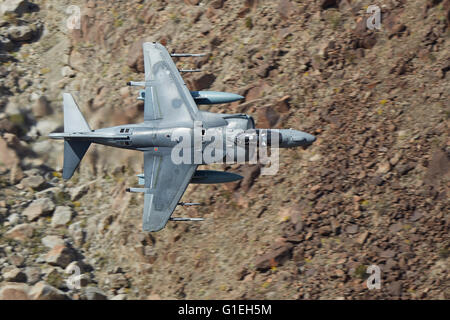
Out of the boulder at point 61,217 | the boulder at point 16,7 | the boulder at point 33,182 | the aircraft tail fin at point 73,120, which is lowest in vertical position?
the boulder at point 61,217

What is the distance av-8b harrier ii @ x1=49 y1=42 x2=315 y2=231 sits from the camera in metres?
25.9

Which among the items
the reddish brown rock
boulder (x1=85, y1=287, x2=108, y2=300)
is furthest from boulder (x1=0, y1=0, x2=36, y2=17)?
the reddish brown rock

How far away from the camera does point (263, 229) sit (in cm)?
2731

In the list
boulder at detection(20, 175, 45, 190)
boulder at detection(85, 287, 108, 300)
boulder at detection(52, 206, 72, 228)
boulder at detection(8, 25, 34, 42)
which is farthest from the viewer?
boulder at detection(8, 25, 34, 42)

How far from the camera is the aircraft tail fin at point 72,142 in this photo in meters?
27.3

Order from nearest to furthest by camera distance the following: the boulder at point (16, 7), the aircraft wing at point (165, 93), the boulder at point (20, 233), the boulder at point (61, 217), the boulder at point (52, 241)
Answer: the aircraft wing at point (165, 93) < the boulder at point (20, 233) < the boulder at point (52, 241) < the boulder at point (61, 217) < the boulder at point (16, 7)

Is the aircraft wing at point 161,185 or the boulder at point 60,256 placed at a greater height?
the aircraft wing at point 161,185

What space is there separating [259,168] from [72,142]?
9.59 metres

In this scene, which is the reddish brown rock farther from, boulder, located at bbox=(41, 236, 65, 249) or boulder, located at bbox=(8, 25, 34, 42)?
boulder, located at bbox=(8, 25, 34, 42)

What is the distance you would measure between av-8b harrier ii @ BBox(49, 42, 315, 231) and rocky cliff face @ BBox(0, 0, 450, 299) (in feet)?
9.35

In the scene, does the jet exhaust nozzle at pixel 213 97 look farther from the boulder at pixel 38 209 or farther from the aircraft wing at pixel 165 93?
the boulder at pixel 38 209

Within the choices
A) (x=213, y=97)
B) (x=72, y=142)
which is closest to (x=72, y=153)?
(x=72, y=142)

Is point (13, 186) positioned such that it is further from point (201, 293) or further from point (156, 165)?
point (201, 293)

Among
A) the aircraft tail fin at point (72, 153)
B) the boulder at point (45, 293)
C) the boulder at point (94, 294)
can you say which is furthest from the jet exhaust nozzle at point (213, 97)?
the boulder at point (45, 293)
